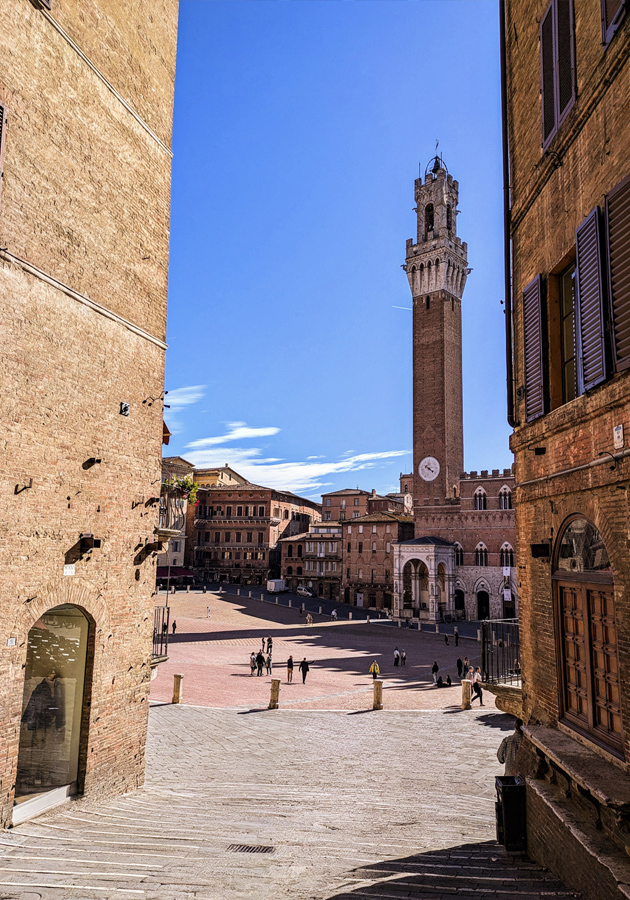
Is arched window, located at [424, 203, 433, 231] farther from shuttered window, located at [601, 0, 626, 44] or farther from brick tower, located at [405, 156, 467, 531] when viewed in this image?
shuttered window, located at [601, 0, 626, 44]

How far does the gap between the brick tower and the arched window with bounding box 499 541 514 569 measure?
6615 millimetres

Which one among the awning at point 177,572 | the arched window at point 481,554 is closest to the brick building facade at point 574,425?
the arched window at point 481,554

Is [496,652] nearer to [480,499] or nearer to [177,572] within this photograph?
[480,499]

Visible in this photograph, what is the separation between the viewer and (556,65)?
7.07m

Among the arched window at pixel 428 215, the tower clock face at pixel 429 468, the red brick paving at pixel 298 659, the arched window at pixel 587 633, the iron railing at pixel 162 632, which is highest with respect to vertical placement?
the arched window at pixel 428 215

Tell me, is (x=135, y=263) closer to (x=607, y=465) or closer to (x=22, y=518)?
(x=22, y=518)

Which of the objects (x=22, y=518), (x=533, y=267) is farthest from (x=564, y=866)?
(x=22, y=518)

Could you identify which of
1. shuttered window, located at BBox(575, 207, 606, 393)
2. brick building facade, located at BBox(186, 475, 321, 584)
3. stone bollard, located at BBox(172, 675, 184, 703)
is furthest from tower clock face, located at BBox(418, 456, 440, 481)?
shuttered window, located at BBox(575, 207, 606, 393)

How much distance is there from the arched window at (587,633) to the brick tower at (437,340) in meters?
48.4

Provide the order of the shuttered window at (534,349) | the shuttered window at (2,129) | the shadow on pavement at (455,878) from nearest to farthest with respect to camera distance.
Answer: the shadow on pavement at (455,878)
the shuttered window at (534,349)
the shuttered window at (2,129)

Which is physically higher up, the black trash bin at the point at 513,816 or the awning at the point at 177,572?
the awning at the point at 177,572

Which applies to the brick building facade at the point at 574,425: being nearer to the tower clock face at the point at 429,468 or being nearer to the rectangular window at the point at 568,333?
the rectangular window at the point at 568,333

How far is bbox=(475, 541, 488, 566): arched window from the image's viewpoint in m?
51.5

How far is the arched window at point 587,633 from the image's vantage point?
5.55 metres
